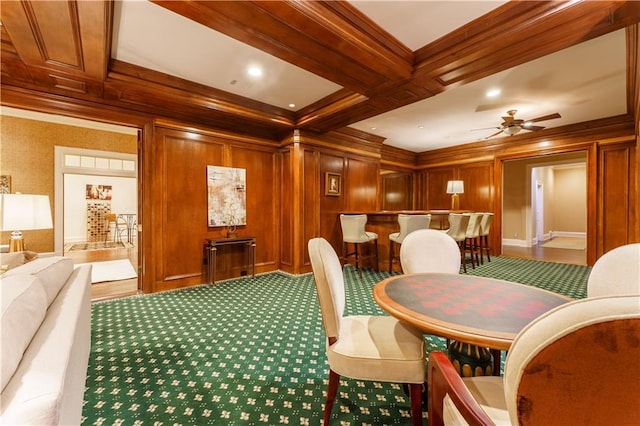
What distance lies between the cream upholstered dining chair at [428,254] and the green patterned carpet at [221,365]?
72 centimetres

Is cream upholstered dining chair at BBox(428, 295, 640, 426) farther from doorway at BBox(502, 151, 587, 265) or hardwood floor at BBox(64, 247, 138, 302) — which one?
doorway at BBox(502, 151, 587, 265)

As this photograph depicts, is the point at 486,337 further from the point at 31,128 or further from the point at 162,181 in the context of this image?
the point at 31,128

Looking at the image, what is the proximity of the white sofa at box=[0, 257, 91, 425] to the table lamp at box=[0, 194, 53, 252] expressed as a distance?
980mm

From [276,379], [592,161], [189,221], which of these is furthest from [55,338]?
[592,161]

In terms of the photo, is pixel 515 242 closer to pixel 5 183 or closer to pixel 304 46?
pixel 304 46

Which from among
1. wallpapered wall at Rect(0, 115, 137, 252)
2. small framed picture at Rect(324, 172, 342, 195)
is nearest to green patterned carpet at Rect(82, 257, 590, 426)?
small framed picture at Rect(324, 172, 342, 195)

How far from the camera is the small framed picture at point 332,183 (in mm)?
5434

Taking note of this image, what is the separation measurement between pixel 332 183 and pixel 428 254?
3.44 metres

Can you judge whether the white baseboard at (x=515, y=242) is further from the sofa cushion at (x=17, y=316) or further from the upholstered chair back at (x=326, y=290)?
the sofa cushion at (x=17, y=316)

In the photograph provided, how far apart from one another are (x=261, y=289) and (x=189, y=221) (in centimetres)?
154

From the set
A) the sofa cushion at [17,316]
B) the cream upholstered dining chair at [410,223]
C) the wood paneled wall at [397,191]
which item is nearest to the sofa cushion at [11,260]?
the sofa cushion at [17,316]

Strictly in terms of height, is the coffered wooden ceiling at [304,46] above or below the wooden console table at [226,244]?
above

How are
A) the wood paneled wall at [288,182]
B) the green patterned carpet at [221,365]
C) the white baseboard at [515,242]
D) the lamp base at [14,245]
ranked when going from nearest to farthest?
1. the green patterned carpet at [221,365]
2. the lamp base at [14,245]
3. the wood paneled wall at [288,182]
4. the white baseboard at [515,242]

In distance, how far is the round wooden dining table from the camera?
113cm
